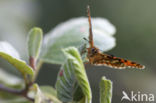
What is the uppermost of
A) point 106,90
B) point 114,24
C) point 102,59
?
point 114,24

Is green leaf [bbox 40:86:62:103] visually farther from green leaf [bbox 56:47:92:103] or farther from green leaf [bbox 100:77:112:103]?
green leaf [bbox 100:77:112:103]

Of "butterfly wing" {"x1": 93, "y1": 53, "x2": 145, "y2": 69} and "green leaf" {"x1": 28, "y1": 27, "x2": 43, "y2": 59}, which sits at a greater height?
"green leaf" {"x1": 28, "y1": 27, "x2": 43, "y2": 59}

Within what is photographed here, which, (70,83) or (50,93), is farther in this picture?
(50,93)

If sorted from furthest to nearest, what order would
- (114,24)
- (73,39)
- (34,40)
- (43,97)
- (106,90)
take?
(114,24)
(73,39)
(34,40)
(43,97)
(106,90)

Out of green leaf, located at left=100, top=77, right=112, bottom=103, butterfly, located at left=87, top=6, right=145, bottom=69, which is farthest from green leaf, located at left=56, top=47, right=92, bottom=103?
butterfly, located at left=87, top=6, right=145, bottom=69

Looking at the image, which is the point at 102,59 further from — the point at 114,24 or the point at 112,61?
the point at 114,24

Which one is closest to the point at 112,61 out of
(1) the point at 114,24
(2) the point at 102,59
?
(2) the point at 102,59
